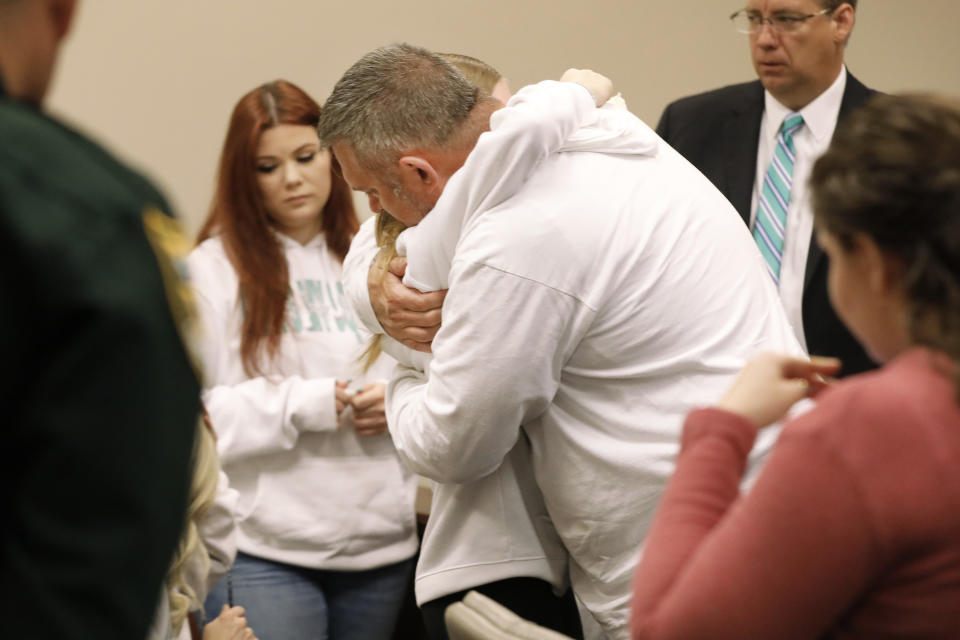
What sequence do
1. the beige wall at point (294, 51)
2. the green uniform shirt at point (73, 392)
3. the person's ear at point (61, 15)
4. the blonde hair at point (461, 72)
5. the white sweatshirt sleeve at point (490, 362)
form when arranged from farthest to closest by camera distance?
the beige wall at point (294, 51)
the blonde hair at point (461, 72)
the white sweatshirt sleeve at point (490, 362)
the person's ear at point (61, 15)
the green uniform shirt at point (73, 392)

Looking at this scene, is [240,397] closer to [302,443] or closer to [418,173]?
[302,443]

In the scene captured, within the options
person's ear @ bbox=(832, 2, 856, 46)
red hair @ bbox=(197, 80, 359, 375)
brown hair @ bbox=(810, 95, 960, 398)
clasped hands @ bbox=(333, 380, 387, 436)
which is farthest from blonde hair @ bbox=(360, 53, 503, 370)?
person's ear @ bbox=(832, 2, 856, 46)

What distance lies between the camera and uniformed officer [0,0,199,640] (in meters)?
0.67

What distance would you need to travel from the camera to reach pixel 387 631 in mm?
2684

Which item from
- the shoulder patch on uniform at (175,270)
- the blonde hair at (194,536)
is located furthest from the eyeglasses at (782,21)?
the shoulder patch on uniform at (175,270)

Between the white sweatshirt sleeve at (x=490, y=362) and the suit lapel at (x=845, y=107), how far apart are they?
3.80ft

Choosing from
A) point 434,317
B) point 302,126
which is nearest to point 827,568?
point 434,317

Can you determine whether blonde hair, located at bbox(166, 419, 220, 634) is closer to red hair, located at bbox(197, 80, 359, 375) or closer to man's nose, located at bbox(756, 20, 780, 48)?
red hair, located at bbox(197, 80, 359, 375)

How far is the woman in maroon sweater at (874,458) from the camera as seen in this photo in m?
0.89

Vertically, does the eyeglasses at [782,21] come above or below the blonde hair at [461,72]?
above

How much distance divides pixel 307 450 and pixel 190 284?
191 centimetres

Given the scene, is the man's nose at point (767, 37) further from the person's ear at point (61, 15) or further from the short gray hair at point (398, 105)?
the person's ear at point (61, 15)

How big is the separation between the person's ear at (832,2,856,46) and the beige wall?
0.82 m

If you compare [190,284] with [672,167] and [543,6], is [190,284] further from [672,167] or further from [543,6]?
[543,6]
